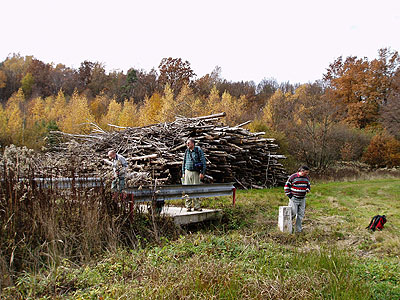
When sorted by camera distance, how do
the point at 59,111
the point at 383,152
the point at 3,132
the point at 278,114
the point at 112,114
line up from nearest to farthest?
the point at 3,132, the point at 278,114, the point at 383,152, the point at 112,114, the point at 59,111

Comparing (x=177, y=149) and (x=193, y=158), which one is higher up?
(x=193, y=158)

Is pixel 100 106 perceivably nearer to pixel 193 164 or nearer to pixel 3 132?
pixel 3 132

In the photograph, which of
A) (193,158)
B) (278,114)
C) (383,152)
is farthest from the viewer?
(383,152)

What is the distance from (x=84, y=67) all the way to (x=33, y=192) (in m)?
77.3

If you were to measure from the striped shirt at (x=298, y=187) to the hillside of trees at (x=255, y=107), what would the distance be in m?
5.55

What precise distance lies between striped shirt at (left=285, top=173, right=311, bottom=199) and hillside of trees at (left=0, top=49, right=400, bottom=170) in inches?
219

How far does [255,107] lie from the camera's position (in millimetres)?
49938

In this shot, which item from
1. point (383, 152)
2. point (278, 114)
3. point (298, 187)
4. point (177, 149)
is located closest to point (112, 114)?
point (278, 114)

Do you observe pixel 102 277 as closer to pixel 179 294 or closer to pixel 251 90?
pixel 179 294

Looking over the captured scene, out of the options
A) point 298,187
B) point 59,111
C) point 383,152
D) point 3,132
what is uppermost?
point 59,111

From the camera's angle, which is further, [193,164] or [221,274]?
[193,164]

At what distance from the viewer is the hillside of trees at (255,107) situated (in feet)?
89.5

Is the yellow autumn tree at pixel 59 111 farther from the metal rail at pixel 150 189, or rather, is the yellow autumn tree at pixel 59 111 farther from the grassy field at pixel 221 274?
the grassy field at pixel 221 274

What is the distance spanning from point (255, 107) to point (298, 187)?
42.9 metres
